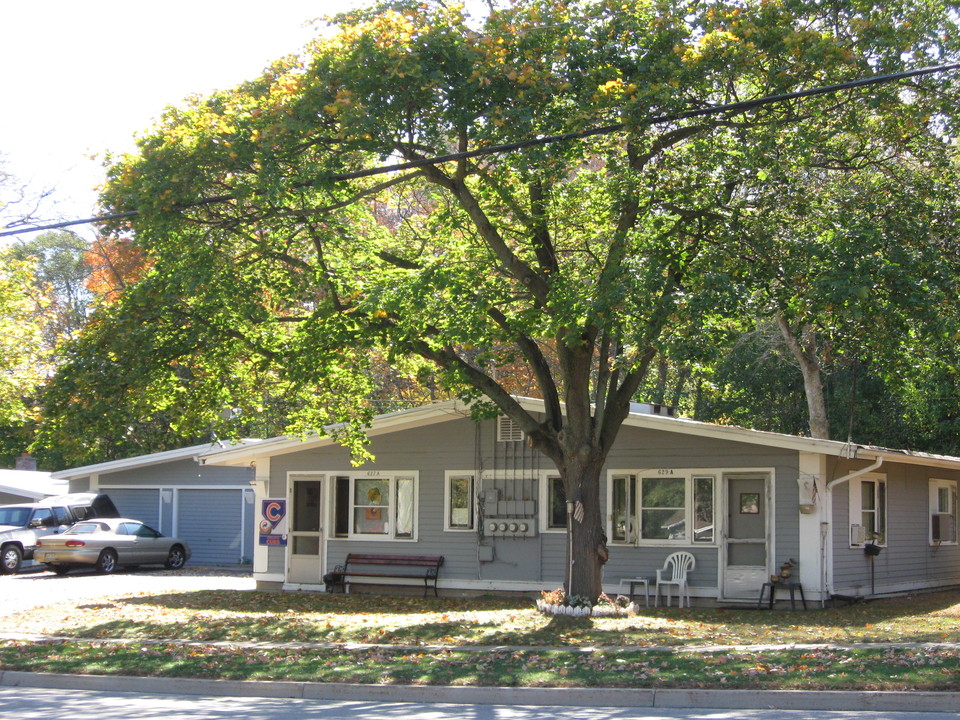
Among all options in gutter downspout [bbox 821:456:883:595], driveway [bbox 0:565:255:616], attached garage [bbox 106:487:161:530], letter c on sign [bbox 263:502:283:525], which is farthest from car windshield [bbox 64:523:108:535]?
gutter downspout [bbox 821:456:883:595]

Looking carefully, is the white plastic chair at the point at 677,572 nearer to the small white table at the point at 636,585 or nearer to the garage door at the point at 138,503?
the small white table at the point at 636,585

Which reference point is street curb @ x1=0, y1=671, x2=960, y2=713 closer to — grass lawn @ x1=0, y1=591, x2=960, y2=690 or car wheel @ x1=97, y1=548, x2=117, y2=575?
grass lawn @ x1=0, y1=591, x2=960, y2=690

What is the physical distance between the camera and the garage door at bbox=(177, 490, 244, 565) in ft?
99.3

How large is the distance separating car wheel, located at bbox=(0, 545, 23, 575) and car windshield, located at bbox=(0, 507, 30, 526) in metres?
0.96

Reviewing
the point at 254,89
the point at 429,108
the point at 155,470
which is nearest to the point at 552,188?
the point at 429,108

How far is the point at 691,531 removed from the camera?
1908 centimetres

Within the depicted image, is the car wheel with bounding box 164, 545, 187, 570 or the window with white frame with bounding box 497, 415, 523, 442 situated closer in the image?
the window with white frame with bounding box 497, 415, 523, 442

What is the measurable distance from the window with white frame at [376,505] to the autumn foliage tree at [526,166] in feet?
16.6

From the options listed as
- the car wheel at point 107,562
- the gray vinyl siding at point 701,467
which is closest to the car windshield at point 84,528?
the car wheel at point 107,562

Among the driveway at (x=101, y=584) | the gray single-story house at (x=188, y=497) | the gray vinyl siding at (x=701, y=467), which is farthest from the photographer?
the gray single-story house at (x=188, y=497)

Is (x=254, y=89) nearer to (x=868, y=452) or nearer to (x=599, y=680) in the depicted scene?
(x=599, y=680)

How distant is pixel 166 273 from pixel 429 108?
5.01m

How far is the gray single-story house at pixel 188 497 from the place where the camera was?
30.2 metres

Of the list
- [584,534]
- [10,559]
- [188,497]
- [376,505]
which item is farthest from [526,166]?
[188,497]
